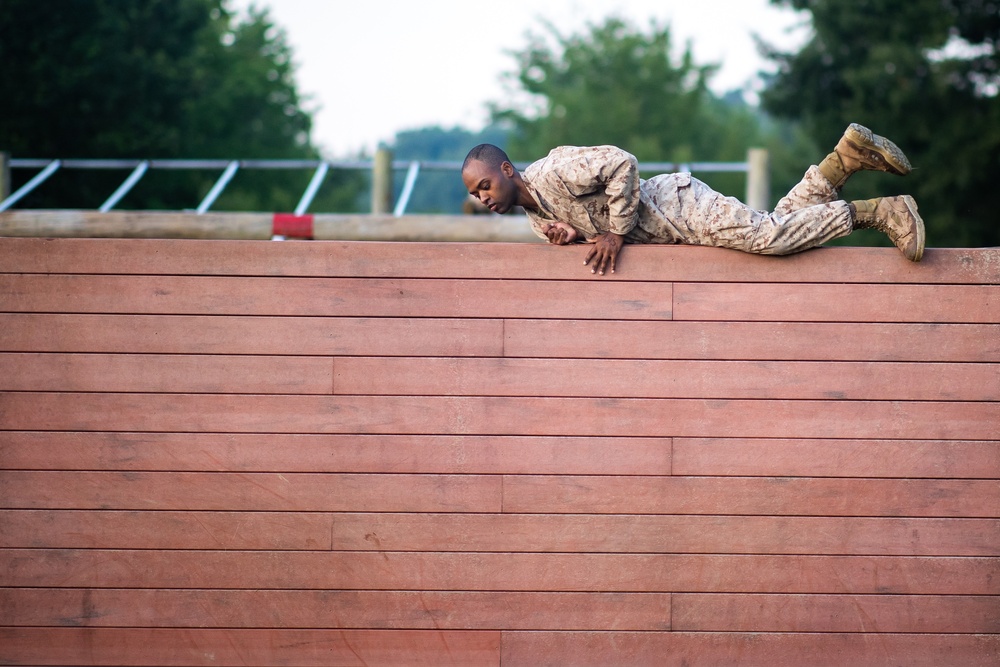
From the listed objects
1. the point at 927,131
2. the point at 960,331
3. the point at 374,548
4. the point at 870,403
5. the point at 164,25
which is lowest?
the point at 374,548

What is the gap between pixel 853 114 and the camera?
16453 mm

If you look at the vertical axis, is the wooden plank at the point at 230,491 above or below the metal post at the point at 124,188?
below

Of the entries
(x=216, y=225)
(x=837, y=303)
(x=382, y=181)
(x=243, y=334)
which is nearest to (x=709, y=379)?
(x=837, y=303)

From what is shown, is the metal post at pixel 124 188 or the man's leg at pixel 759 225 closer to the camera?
the man's leg at pixel 759 225

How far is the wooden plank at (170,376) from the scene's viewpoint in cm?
355

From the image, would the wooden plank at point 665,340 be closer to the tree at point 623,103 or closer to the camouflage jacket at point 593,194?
the camouflage jacket at point 593,194

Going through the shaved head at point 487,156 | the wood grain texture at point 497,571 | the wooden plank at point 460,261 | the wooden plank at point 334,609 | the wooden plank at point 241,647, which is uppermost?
the shaved head at point 487,156

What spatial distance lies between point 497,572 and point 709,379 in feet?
3.33

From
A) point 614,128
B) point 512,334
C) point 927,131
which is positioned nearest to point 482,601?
point 512,334

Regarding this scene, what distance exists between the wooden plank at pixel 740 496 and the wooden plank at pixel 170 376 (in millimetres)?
831

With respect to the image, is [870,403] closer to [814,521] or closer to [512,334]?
[814,521]

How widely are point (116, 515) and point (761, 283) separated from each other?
2.44 m

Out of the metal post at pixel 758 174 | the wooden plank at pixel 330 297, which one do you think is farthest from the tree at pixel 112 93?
the wooden plank at pixel 330 297

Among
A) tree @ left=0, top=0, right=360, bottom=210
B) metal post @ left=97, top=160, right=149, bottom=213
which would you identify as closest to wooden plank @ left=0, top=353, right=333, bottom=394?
metal post @ left=97, top=160, right=149, bottom=213
